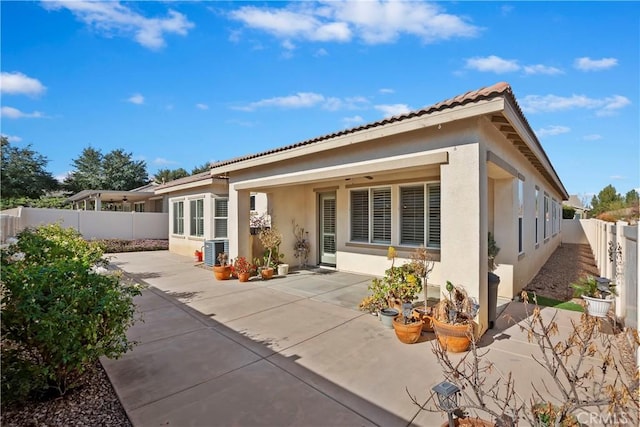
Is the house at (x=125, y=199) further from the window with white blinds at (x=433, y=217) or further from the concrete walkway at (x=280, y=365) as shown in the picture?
the window with white blinds at (x=433, y=217)

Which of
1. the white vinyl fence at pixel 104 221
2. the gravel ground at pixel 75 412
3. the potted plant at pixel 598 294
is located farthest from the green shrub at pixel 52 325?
the white vinyl fence at pixel 104 221

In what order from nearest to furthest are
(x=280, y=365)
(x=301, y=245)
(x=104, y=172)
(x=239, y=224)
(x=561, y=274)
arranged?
(x=280, y=365) → (x=239, y=224) → (x=561, y=274) → (x=301, y=245) → (x=104, y=172)

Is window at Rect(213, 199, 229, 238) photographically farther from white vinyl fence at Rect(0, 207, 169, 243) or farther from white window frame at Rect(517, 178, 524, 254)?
white window frame at Rect(517, 178, 524, 254)

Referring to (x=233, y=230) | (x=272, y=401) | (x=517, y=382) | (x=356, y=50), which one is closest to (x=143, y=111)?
(x=233, y=230)

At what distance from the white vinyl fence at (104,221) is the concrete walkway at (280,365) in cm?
1679

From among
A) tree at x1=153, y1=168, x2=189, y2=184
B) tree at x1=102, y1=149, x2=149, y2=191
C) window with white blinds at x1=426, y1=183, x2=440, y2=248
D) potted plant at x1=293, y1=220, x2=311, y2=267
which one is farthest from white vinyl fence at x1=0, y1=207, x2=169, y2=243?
tree at x1=153, y1=168, x2=189, y2=184

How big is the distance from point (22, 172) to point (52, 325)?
45823 millimetres

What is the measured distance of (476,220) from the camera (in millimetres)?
5133

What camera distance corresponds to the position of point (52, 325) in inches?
121

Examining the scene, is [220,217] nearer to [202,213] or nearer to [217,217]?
[217,217]

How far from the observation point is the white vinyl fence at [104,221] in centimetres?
1934

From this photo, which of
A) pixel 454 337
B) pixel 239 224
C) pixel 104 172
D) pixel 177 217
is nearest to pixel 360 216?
→ pixel 239 224

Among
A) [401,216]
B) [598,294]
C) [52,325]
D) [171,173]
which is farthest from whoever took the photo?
[171,173]

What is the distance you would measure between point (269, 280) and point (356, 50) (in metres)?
8.36
